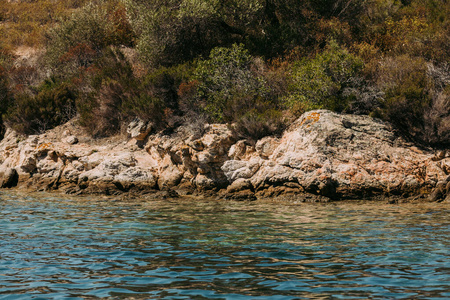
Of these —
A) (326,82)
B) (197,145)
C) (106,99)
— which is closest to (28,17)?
(106,99)

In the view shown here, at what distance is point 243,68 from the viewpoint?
22.5 meters

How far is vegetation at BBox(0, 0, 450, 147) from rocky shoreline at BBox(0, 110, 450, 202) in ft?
3.10

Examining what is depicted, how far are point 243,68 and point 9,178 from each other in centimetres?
1323

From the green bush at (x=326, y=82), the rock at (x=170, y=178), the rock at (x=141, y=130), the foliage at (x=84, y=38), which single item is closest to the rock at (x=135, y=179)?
the rock at (x=170, y=178)

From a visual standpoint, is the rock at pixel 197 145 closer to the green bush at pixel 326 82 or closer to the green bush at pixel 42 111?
the green bush at pixel 326 82

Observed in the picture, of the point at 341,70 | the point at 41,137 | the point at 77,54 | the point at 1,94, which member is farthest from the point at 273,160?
the point at 1,94

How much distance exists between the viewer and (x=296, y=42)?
84.8 feet

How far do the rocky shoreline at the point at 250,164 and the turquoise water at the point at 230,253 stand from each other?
1.77 meters

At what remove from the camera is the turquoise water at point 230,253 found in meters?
6.51

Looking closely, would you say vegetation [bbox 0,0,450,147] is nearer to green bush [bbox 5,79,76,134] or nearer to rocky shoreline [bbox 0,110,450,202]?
green bush [bbox 5,79,76,134]

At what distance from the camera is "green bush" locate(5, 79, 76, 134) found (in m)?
26.6

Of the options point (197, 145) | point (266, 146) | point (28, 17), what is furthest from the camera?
point (28, 17)

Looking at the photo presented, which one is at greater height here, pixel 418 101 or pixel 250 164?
pixel 418 101

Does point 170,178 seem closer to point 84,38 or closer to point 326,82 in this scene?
point 326,82
